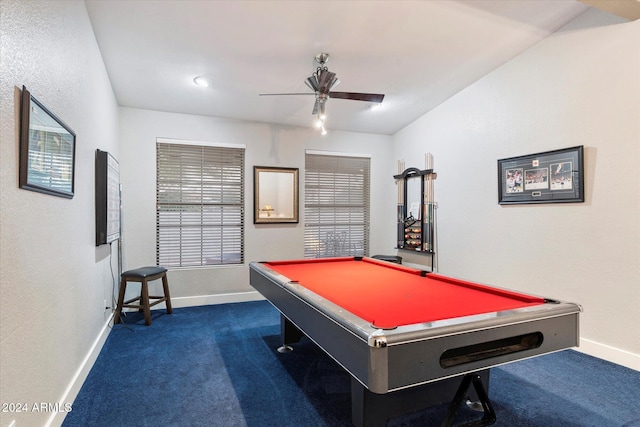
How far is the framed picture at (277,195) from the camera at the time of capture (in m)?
4.77

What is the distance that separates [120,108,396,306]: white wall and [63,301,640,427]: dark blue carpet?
1.26 metres

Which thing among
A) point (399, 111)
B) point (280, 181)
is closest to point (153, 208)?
point (280, 181)

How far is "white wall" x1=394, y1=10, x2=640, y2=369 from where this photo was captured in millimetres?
2557

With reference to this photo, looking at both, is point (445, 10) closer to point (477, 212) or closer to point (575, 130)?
point (575, 130)

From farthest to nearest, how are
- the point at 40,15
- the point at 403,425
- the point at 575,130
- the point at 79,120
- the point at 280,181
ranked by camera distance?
the point at 280,181, the point at 575,130, the point at 79,120, the point at 403,425, the point at 40,15

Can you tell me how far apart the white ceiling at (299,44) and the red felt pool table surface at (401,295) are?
2.00 metres

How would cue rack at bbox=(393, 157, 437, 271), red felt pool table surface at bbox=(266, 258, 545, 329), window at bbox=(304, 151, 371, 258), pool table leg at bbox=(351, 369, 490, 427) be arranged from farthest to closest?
window at bbox=(304, 151, 371, 258), cue rack at bbox=(393, 157, 437, 271), pool table leg at bbox=(351, 369, 490, 427), red felt pool table surface at bbox=(266, 258, 545, 329)

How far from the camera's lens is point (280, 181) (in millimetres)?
4938

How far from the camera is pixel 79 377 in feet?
7.20

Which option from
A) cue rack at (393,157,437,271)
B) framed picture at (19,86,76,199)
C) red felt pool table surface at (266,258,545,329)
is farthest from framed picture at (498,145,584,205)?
framed picture at (19,86,76,199)

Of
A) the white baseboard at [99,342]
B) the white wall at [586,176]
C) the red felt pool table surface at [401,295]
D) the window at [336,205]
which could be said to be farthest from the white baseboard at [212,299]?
the white wall at [586,176]

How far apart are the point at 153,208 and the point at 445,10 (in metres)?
3.83

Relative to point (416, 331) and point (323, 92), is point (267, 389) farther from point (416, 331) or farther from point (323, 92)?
point (323, 92)

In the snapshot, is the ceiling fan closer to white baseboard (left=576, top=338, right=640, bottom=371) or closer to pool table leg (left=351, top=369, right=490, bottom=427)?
pool table leg (left=351, top=369, right=490, bottom=427)
